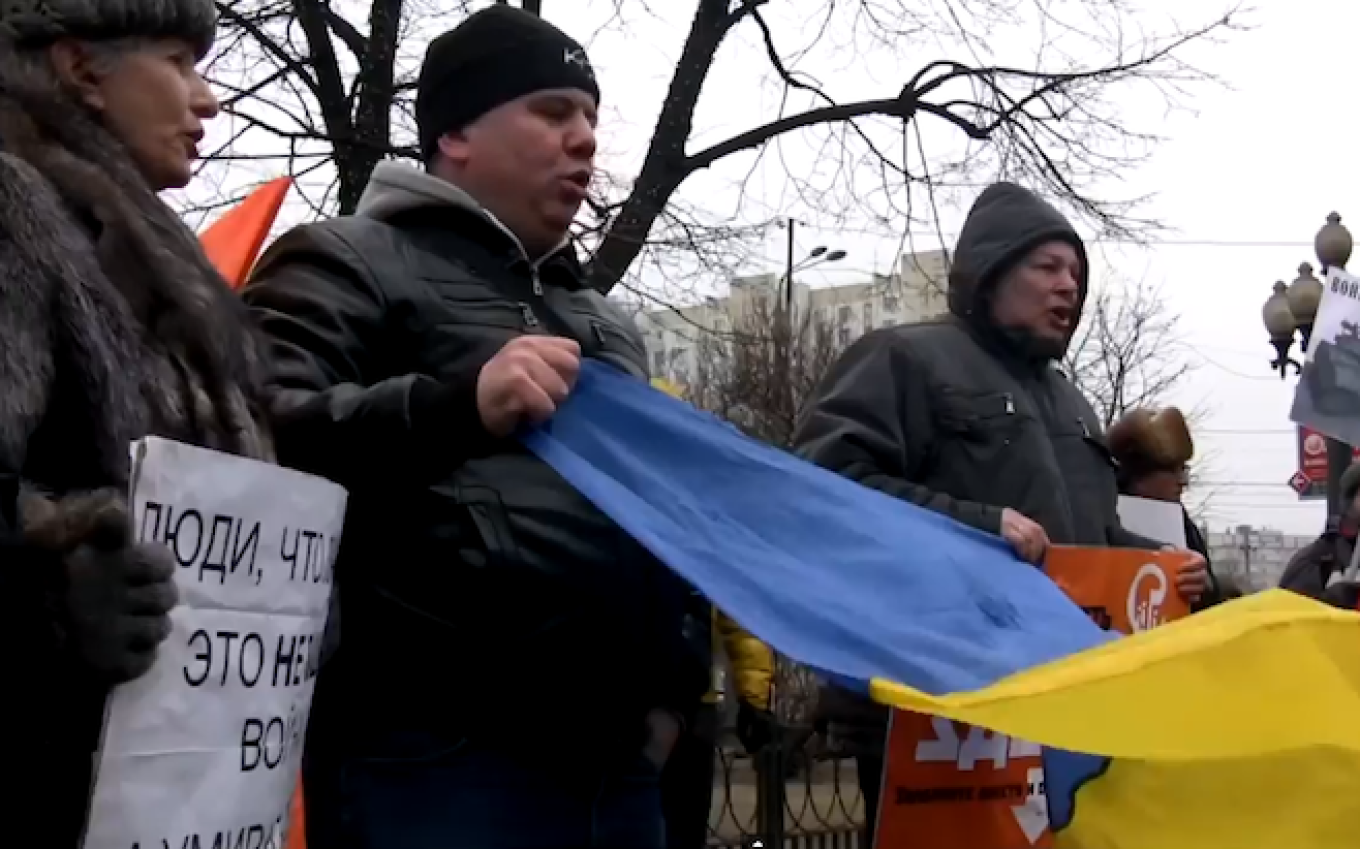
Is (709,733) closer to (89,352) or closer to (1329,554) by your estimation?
(89,352)

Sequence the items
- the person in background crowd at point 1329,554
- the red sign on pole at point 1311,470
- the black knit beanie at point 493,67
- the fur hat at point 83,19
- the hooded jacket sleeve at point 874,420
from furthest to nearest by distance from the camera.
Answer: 1. the red sign on pole at point 1311,470
2. the person in background crowd at point 1329,554
3. the hooded jacket sleeve at point 874,420
4. the black knit beanie at point 493,67
5. the fur hat at point 83,19

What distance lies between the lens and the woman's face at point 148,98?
2215mm

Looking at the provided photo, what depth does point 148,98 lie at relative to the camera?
224cm

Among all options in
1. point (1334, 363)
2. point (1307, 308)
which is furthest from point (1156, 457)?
point (1307, 308)

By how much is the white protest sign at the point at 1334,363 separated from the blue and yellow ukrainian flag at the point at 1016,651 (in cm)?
357

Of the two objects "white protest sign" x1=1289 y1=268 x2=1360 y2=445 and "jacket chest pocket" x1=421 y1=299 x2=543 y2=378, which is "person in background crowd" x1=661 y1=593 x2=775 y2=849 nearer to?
"jacket chest pocket" x1=421 y1=299 x2=543 y2=378

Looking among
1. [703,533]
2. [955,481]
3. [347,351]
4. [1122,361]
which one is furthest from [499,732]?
[1122,361]

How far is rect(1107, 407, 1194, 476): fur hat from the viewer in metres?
5.31

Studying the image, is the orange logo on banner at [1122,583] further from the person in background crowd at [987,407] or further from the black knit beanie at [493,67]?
the black knit beanie at [493,67]

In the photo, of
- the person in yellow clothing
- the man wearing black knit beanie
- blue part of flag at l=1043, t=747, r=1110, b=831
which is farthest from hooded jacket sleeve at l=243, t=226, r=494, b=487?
blue part of flag at l=1043, t=747, r=1110, b=831

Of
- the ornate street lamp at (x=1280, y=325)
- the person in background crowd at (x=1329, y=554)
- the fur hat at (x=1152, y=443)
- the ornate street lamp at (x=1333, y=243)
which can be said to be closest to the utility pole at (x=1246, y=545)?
the ornate street lamp at (x=1280, y=325)

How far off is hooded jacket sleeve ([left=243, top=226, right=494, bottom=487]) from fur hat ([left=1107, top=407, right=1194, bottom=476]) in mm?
3326

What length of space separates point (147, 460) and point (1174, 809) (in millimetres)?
1553

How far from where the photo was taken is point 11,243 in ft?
5.90
